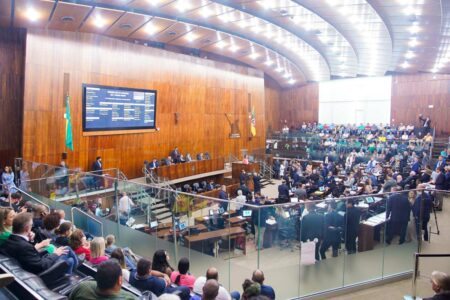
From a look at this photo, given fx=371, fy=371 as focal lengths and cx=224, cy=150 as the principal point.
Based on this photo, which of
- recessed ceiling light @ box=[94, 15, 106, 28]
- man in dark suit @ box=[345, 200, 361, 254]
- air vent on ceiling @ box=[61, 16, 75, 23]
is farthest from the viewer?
recessed ceiling light @ box=[94, 15, 106, 28]

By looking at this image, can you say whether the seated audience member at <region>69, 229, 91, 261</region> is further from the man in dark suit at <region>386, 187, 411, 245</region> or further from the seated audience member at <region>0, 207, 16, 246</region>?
the man in dark suit at <region>386, 187, 411, 245</region>

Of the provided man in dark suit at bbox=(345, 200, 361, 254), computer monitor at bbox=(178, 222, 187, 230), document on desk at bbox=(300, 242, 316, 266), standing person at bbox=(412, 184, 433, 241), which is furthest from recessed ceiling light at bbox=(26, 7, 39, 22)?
standing person at bbox=(412, 184, 433, 241)

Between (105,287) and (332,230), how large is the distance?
4659 mm

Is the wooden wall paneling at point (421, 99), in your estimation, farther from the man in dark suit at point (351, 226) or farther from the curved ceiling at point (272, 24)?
the man in dark suit at point (351, 226)

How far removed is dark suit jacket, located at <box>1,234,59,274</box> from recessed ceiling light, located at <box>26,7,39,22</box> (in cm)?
888

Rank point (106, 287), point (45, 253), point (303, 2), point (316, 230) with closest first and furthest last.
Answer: point (106, 287) < point (45, 253) < point (316, 230) < point (303, 2)

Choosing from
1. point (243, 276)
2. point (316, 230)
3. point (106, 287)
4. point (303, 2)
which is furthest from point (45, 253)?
point (303, 2)

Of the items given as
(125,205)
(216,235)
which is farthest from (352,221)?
(125,205)

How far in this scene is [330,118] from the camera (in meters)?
29.4

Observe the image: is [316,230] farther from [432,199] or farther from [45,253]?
[45,253]

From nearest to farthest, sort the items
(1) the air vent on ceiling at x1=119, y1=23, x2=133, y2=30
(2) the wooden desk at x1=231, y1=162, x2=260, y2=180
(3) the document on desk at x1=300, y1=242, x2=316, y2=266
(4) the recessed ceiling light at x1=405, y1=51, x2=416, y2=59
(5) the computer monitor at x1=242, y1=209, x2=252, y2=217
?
(5) the computer monitor at x1=242, y1=209, x2=252, y2=217 → (3) the document on desk at x1=300, y1=242, x2=316, y2=266 → (1) the air vent on ceiling at x1=119, y1=23, x2=133, y2=30 → (4) the recessed ceiling light at x1=405, y1=51, x2=416, y2=59 → (2) the wooden desk at x1=231, y1=162, x2=260, y2=180

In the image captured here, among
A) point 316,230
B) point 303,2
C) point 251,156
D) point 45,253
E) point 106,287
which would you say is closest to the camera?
point 106,287

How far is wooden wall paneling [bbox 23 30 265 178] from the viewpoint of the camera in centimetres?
1224

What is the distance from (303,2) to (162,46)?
7.47m
